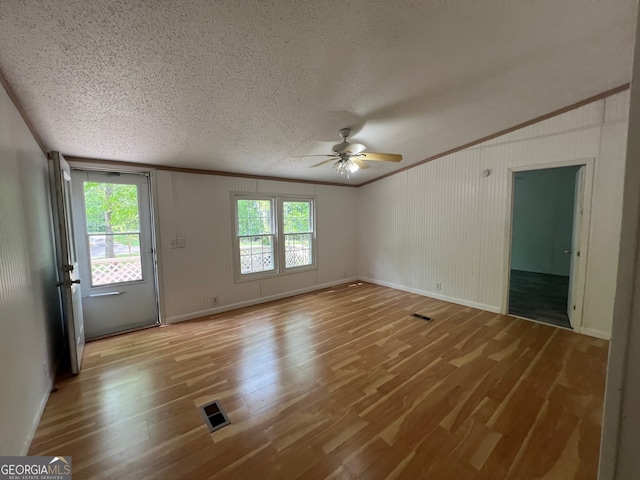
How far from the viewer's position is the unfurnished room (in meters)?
1.49

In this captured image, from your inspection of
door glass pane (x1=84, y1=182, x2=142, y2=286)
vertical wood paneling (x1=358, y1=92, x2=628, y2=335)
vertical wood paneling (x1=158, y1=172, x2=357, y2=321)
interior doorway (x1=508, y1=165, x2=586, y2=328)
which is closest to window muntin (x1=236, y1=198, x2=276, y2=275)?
vertical wood paneling (x1=158, y1=172, x2=357, y2=321)

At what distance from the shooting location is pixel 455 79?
237cm

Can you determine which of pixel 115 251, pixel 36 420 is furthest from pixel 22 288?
pixel 115 251

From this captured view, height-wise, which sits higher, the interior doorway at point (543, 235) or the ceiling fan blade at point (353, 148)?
the ceiling fan blade at point (353, 148)

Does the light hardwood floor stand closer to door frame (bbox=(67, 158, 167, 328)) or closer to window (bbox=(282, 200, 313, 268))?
door frame (bbox=(67, 158, 167, 328))

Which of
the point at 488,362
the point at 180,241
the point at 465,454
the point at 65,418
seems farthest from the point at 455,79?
the point at 65,418

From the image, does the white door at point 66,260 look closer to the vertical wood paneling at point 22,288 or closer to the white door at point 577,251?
the vertical wood paneling at point 22,288

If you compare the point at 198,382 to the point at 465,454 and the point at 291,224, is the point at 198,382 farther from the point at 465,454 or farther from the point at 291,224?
the point at 291,224

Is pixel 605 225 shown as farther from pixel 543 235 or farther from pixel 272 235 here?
pixel 272 235

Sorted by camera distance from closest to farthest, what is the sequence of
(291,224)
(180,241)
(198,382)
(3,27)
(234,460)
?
1. (3,27)
2. (234,460)
3. (198,382)
4. (180,241)
5. (291,224)

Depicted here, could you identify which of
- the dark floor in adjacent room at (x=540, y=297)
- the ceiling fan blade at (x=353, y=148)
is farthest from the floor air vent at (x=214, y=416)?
the dark floor in adjacent room at (x=540, y=297)

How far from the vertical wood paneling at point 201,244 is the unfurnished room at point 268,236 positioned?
3cm

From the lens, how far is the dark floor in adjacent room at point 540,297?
3684mm

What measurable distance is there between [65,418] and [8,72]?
2378 mm
